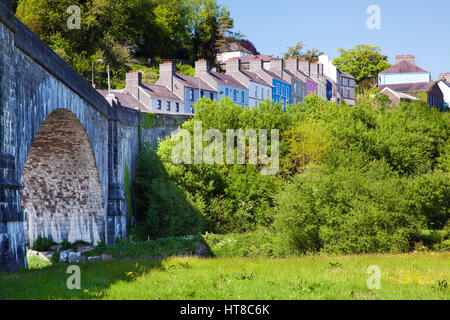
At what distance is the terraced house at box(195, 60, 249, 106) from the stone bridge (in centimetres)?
2448

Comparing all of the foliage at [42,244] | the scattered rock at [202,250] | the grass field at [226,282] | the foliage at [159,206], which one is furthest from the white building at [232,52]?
the grass field at [226,282]

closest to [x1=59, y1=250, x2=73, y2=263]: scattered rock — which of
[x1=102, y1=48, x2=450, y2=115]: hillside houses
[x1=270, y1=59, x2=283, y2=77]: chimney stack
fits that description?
[x1=102, y1=48, x2=450, y2=115]: hillside houses

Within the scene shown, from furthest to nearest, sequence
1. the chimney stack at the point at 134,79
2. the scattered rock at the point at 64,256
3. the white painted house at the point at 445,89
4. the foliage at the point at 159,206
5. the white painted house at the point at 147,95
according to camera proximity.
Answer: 1. the white painted house at the point at 445,89
2. the chimney stack at the point at 134,79
3. the white painted house at the point at 147,95
4. the foliage at the point at 159,206
5. the scattered rock at the point at 64,256

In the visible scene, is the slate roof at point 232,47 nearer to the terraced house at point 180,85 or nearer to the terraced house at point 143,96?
the terraced house at point 180,85

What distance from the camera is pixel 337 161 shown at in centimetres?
4422

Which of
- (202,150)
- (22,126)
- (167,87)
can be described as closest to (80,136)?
(22,126)

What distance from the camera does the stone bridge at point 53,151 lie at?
16375mm

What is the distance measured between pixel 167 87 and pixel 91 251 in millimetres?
35174

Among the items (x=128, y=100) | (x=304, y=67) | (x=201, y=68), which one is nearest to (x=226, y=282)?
(x=128, y=100)

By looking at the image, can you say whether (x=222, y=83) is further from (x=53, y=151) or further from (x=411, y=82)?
(x=53, y=151)

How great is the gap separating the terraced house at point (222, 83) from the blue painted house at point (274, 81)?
6442 mm

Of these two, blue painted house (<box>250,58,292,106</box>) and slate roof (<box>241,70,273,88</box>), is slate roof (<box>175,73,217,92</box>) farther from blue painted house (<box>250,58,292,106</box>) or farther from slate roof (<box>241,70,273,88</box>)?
blue painted house (<box>250,58,292,106</box>)
